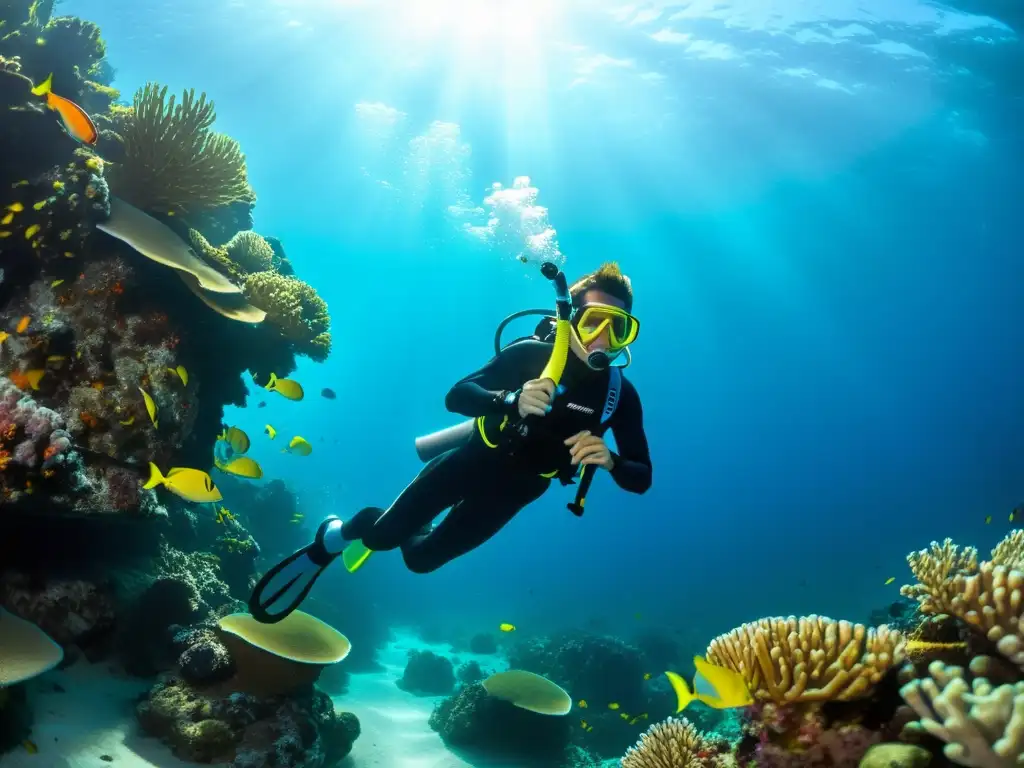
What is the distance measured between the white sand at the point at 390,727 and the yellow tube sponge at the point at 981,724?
7029 mm

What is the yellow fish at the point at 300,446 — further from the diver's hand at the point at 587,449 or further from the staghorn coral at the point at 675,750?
the staghorn coral at the point at 675,750

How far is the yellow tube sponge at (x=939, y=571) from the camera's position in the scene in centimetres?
302

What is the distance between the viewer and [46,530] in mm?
5434

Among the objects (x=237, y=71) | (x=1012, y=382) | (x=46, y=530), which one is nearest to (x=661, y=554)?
(x=1012, y=382)

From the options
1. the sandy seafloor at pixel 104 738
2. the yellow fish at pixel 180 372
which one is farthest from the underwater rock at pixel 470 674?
the yellow fish at pixel 180 372

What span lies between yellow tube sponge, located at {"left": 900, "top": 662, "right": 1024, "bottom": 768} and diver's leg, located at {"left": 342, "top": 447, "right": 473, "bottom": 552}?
3654 millimetres

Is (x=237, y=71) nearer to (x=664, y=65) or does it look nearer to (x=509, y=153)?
(x=509, y=153)

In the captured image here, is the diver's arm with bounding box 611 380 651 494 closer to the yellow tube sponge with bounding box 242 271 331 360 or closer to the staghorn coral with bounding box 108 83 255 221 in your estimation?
the yellow tube sponge with bounding box 242 271 331 360

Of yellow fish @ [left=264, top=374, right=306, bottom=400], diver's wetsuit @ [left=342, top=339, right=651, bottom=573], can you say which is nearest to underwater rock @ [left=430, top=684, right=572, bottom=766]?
diver's wetsuit @ [left=342, top=339, right=651, bottom=573]

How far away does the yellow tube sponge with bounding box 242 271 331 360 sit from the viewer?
681 centimetres

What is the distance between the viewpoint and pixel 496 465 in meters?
4.83

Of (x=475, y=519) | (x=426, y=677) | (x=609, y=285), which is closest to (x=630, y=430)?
(x=609, y=285)

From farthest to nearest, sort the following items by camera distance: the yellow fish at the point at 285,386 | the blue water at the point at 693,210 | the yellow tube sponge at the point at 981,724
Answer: the blue water at the point at 693,210 → the yellow fish at the point at 285,386 → the yellow tube sponge at the point at 981,724

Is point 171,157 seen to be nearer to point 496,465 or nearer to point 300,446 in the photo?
point 300,446
